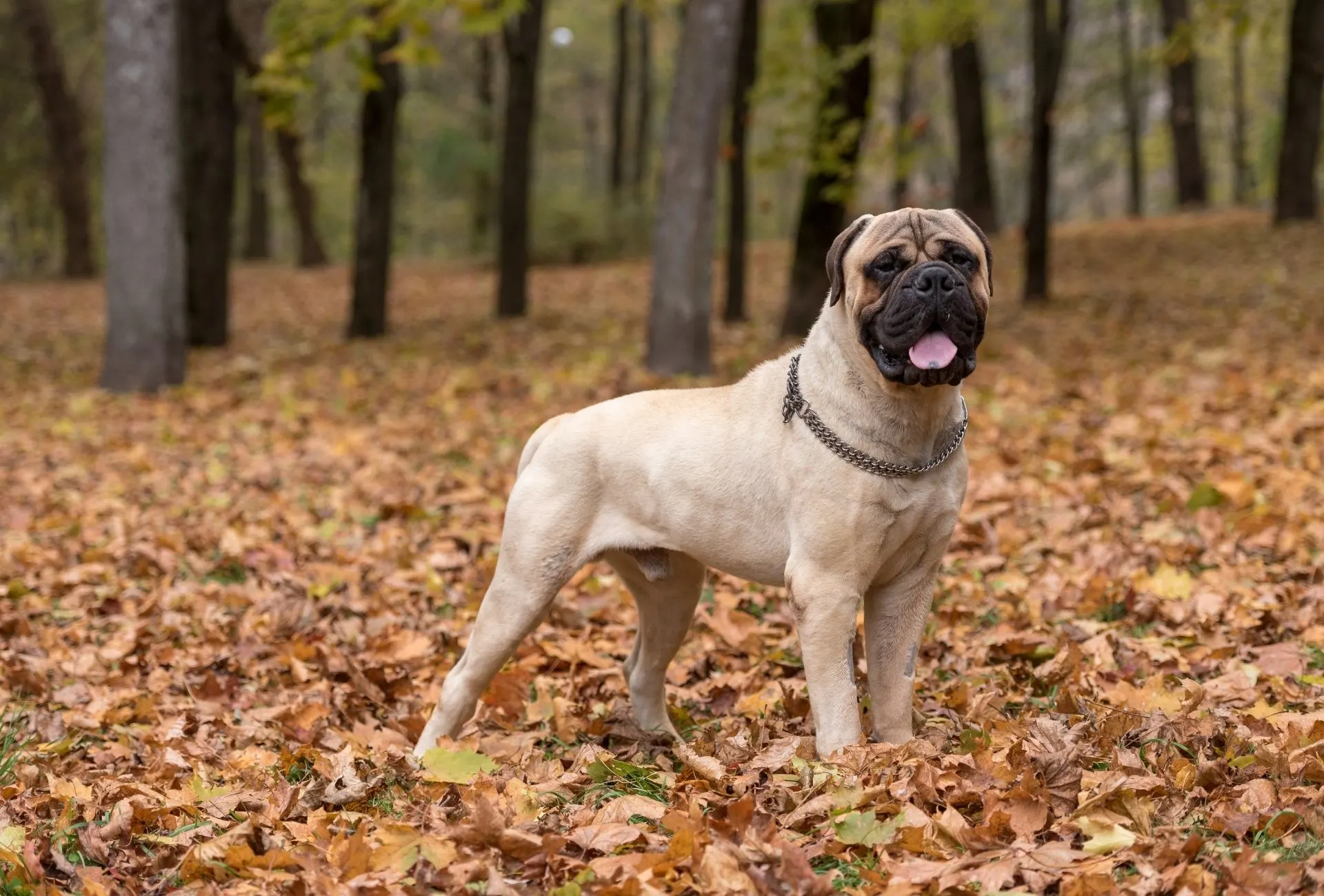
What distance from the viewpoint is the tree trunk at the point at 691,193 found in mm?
11844

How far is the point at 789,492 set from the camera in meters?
4.02

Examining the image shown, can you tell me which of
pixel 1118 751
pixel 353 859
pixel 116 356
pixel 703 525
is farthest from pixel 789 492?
pixel 116 356

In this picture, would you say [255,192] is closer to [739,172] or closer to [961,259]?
[739,172]

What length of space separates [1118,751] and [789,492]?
1.27m

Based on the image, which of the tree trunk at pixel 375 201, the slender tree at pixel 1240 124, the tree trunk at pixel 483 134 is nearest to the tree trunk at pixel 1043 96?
the tree trunk at pixel 375 201

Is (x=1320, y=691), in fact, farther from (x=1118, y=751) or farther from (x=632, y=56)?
(x=632, y=56)

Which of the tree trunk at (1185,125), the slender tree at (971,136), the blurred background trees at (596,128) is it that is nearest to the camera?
the blurred background trees at (596,128)

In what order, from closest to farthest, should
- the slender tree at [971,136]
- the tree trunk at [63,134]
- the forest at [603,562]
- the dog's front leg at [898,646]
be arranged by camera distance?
the forest at [603,562] → the dog's front leg at [898,646] → the slender tree at [971,136] → the tree trunk at [63,134]

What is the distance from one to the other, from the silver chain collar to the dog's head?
257 millimetres

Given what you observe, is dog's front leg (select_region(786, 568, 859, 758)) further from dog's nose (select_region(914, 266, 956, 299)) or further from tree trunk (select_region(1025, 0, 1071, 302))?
tree trunk (select_region(1025, 0, 1071, 302))

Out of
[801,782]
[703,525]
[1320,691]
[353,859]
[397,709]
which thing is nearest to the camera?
[353,859]

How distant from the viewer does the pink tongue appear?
3.66 metres

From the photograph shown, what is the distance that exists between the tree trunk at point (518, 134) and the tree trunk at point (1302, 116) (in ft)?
35.3

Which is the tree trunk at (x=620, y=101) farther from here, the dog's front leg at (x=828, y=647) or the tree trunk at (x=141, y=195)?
the dog's front leg at (x=828, y=647)
